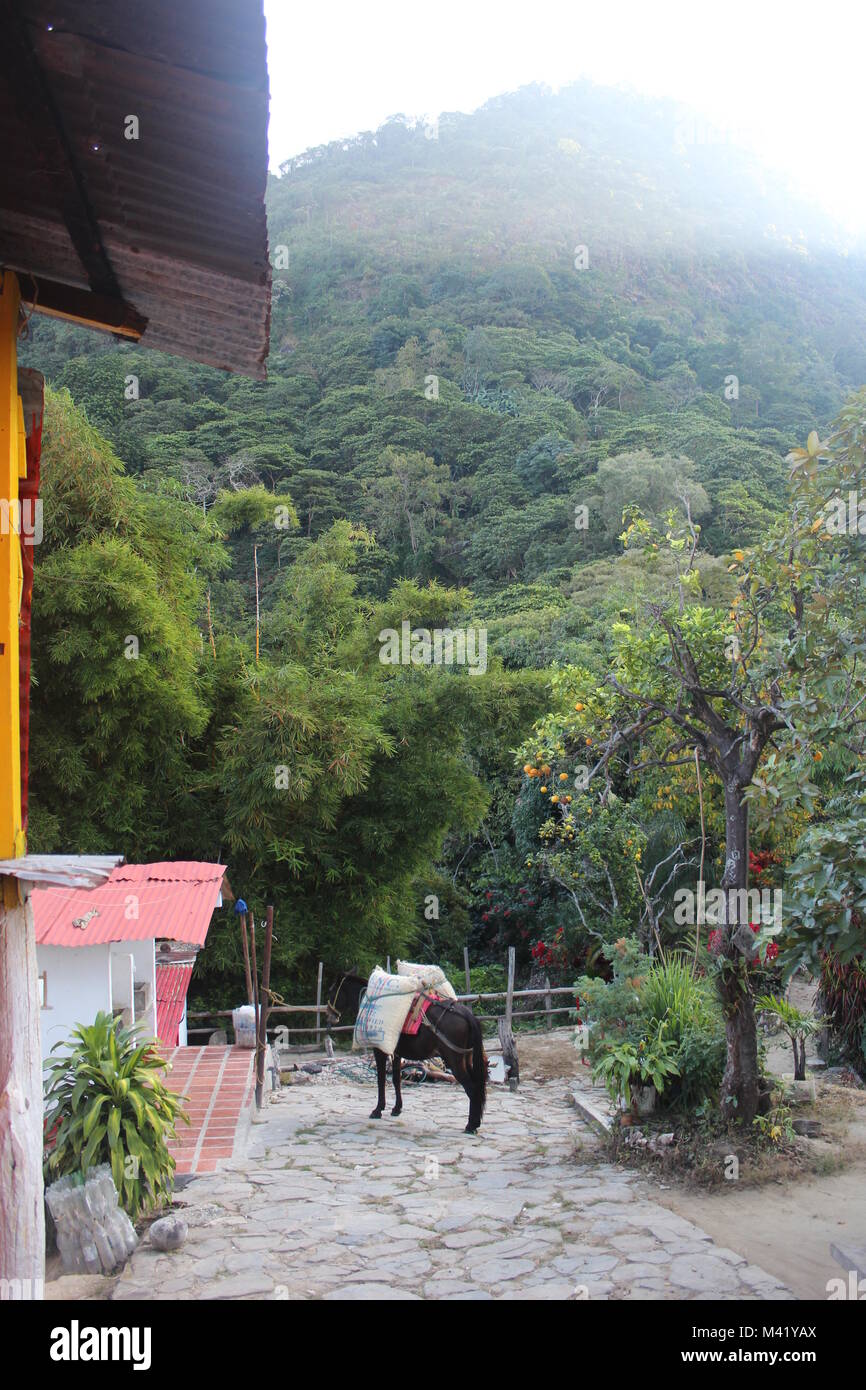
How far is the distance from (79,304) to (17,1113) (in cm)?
255

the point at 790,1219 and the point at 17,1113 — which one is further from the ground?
the point at 17,1113

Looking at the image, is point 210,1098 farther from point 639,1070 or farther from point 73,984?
point 639,1070

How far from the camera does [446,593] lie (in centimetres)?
2286

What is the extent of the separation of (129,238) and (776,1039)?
37.7 ft

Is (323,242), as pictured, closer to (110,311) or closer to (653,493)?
(653,493)

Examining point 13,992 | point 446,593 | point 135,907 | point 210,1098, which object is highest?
point 446,593

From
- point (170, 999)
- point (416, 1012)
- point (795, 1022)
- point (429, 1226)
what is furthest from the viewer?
point (170, 999)

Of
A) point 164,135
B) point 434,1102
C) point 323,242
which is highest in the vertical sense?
point 323,242

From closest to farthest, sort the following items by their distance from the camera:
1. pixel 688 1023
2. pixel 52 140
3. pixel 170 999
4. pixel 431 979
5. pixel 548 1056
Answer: pixel 52 140
pixel 688 1023
pixel 431 979
pixel 170 999
pixel 548 1056

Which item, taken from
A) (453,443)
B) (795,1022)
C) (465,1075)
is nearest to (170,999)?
(465,1075)

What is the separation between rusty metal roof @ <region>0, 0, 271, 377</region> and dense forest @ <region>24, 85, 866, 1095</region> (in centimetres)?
366

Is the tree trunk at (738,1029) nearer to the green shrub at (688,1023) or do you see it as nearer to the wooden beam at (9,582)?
the green shrub at (688,1023)
